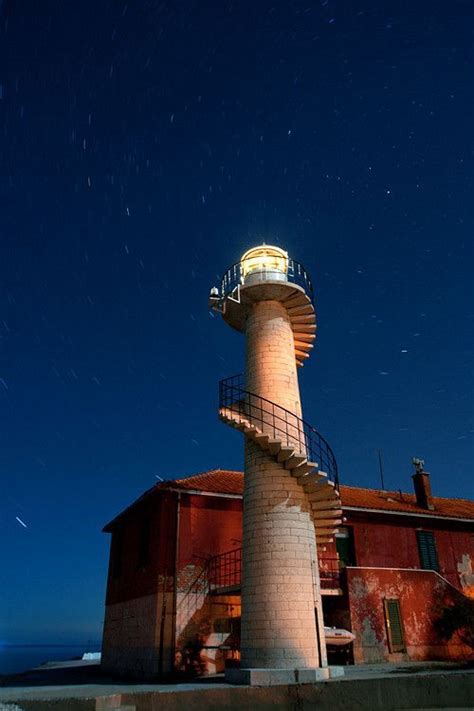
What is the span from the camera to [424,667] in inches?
585

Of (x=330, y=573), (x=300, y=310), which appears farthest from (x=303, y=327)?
(x=330, y=573)

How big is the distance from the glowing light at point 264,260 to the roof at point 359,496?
7.38 metres

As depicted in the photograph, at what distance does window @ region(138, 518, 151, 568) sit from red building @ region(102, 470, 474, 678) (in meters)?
0.04

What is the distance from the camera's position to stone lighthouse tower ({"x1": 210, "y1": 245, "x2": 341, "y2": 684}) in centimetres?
1227

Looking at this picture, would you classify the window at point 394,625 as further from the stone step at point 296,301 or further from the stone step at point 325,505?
the stone step at point 296,301

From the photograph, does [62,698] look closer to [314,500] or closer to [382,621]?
[314,500]

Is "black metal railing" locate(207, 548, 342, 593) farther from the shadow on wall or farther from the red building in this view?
the shadow on wall

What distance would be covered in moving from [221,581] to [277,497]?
515 cm

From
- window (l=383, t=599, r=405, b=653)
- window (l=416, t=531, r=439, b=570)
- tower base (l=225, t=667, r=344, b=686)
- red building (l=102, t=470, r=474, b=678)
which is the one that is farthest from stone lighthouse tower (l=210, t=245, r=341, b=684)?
window (l=416, t=531, r=439, b=570)

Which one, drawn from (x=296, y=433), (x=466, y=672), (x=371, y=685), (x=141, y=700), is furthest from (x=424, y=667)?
(x=141, y=700)

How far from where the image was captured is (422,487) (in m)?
23.3

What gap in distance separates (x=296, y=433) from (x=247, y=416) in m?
1.45

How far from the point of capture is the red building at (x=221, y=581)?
51.9 ft

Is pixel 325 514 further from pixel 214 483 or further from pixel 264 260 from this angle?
pixel 264 260
